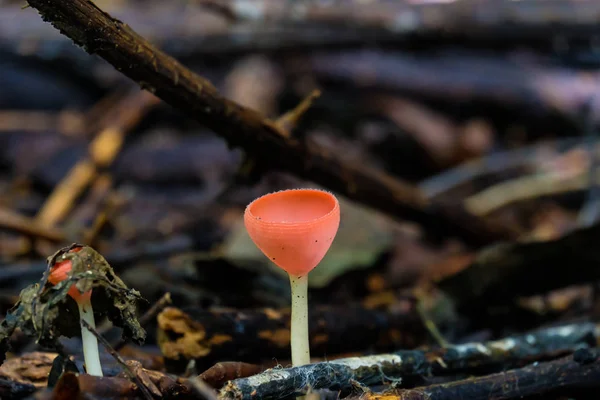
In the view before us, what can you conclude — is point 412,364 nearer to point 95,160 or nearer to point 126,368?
point 126,368

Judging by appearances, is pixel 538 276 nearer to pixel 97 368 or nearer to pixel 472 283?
pixel 472 283

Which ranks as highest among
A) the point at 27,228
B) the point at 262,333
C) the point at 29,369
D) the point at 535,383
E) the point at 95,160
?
the point at 95,160

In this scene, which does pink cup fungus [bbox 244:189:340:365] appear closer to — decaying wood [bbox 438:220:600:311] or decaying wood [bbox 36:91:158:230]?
decaying wood [bbox 438:220:600:311]

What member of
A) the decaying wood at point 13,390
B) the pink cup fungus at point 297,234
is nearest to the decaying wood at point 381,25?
the pink cup fungus at point 297,234

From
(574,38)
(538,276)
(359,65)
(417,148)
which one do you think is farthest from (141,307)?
(574,38)

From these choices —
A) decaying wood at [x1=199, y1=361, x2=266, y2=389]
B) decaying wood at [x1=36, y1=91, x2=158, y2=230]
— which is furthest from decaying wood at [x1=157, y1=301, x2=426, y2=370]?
decaying wood at [x1=36, y1=91, x2=158, y2=230]

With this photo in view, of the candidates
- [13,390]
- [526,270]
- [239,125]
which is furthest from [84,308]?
[526,270]
